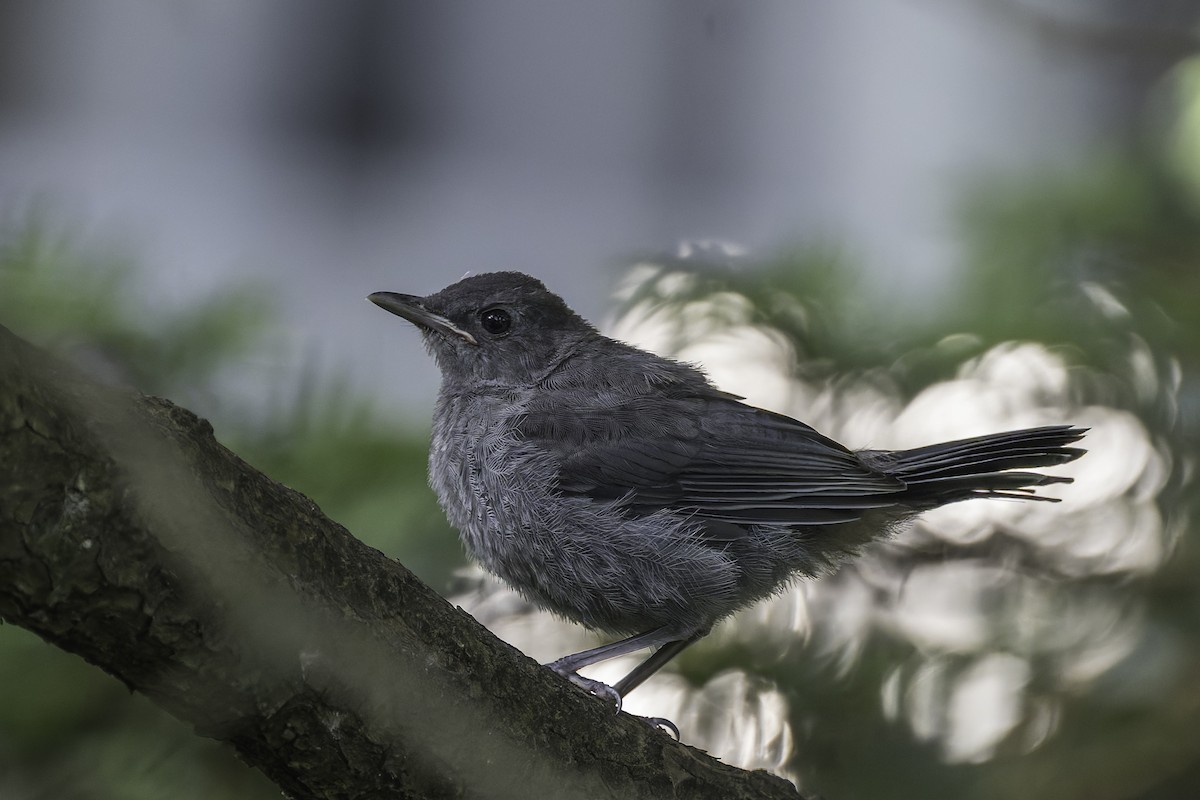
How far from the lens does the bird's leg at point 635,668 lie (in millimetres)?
2865

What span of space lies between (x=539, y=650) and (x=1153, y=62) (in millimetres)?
3366

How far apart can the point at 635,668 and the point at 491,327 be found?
1476 millimetres

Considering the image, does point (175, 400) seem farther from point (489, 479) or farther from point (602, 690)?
point (602, 690)

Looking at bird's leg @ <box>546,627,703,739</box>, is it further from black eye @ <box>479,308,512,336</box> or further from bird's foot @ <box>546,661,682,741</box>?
black eye @ <box>479,308,512,336</box>

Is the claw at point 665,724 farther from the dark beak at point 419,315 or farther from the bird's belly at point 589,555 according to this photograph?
the dark beak at point 419,315

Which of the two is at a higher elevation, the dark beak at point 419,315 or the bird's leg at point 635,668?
the dark beak at point 419,315

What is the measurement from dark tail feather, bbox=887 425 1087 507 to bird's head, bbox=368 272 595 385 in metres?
1.41

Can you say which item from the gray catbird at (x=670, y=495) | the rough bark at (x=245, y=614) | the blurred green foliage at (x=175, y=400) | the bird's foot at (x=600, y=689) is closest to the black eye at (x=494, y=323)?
the gray catbird at (x=670, y=495)

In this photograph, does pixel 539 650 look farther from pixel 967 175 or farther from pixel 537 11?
pixel 537 11

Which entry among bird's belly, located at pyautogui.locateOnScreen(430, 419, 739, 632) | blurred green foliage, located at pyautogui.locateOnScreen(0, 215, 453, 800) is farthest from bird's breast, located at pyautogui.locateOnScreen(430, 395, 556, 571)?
blurred green foliage, located at pyautogui.locateOnScreen(0, 215, 453, 800)

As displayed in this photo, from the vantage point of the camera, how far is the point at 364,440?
9.09 feet

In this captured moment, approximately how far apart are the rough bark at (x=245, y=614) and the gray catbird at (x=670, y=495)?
0.96 metres

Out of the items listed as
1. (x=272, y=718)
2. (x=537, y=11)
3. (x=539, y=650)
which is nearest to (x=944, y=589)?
(x=539, y=650)

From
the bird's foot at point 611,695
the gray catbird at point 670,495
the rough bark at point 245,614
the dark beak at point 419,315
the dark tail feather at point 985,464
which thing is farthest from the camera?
the dark beak at point 419,315
